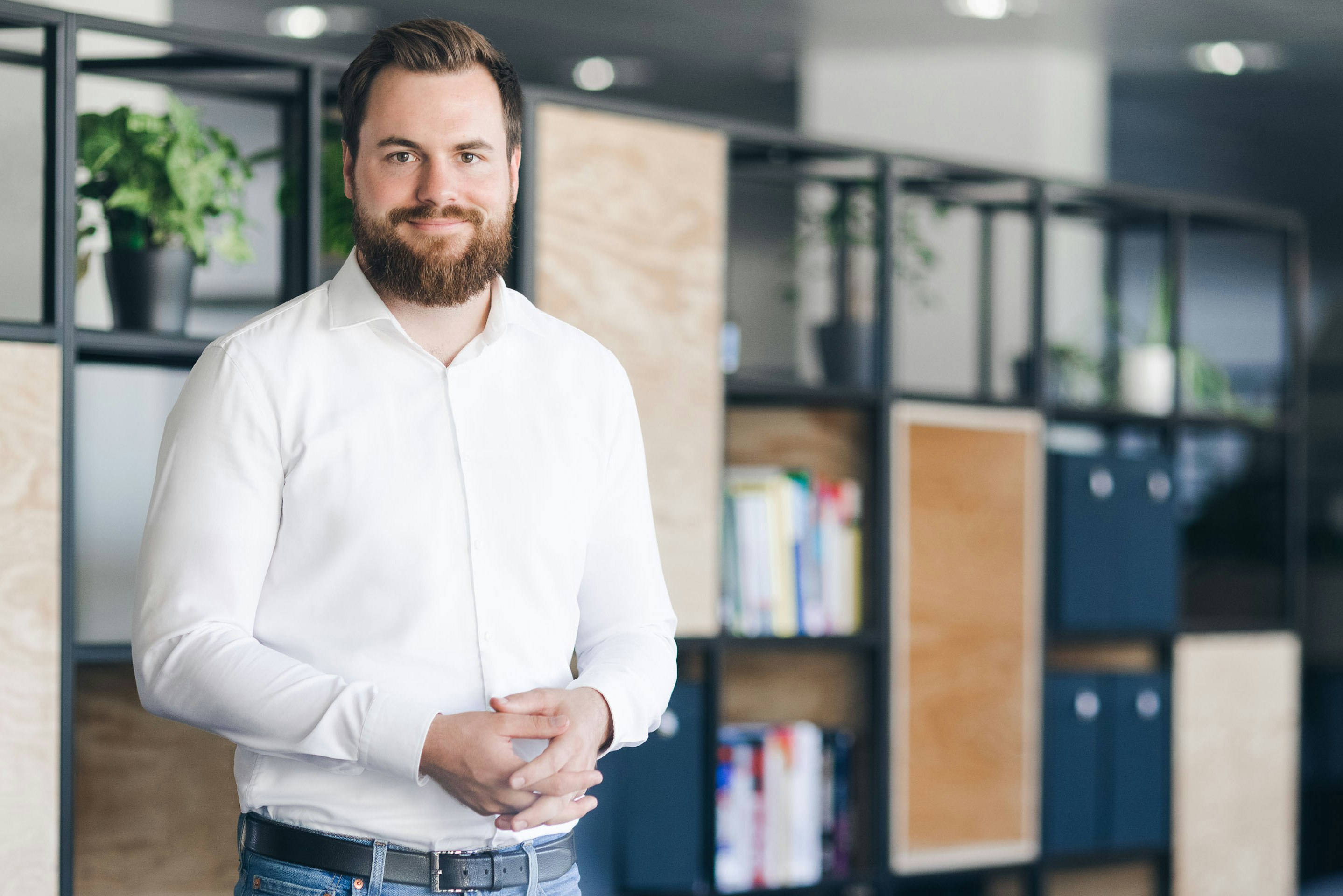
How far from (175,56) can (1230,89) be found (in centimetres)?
467

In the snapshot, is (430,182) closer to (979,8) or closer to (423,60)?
(423,60)

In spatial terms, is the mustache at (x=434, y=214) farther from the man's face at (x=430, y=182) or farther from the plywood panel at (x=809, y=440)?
the plywood panel at (x=809, y=440)

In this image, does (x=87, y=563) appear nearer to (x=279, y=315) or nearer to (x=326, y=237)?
(x=326, y=237)

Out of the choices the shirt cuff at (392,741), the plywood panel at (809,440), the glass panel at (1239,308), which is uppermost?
the glass panel at (1239,308)

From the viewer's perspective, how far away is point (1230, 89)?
5.71 m

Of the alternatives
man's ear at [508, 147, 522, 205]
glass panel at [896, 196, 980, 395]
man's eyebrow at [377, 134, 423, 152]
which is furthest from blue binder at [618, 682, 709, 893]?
glass panel at [896, 196, 980, 395]

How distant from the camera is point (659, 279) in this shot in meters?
2.73

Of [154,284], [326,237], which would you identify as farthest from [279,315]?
[326,237]

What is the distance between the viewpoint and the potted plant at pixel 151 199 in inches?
89.1

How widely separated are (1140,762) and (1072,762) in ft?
0.73

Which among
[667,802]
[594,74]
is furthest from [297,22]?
[667,802]

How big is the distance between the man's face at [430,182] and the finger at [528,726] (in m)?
0.46

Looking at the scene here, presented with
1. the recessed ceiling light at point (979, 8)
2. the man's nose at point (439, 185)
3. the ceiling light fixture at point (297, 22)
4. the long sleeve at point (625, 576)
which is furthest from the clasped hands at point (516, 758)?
the ceiling light fixture at point (297, 22)

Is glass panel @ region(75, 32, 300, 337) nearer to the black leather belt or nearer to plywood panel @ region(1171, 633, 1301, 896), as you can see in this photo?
the black leather belt
